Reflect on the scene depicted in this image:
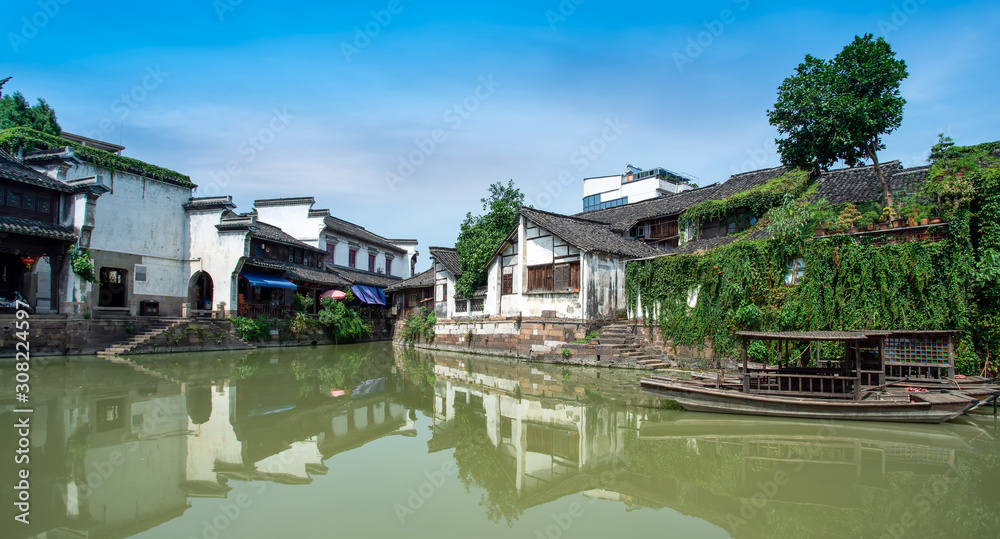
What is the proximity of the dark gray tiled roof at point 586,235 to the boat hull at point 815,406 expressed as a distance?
10.0 metres

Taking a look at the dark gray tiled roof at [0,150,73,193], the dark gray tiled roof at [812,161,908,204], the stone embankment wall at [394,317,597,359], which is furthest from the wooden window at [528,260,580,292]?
the dark gray tiled roof at [0,150,73,193]

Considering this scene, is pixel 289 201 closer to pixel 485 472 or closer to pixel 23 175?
pixel 23 175

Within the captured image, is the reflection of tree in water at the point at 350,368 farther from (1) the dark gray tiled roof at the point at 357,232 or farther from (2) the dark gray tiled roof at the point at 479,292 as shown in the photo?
(1) the dark gray tiled roof at the point at 357,232

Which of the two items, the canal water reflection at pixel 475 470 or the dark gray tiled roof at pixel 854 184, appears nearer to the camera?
the canal water reflection at pixel 475 470

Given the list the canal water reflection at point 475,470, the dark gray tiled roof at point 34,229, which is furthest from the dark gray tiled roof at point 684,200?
the dark gray tiled roof at point 34,229

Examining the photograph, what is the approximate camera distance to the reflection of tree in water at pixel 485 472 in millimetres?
6172

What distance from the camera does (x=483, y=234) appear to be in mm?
25734

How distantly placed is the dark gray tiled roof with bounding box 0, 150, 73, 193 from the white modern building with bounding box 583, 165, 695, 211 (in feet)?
95.0

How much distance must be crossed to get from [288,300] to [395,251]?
44.4 feet

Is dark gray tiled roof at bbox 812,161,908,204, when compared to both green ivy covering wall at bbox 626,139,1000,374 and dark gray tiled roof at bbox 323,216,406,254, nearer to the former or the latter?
green ivy covering wall at bbox 626,139,1000,374

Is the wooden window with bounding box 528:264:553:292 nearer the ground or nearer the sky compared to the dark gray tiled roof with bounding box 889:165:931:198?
nearer the ground

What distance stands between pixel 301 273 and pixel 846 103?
2572 cm

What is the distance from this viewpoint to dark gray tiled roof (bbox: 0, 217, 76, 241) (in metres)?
18.0

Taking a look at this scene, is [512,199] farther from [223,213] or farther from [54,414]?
[54,414]
